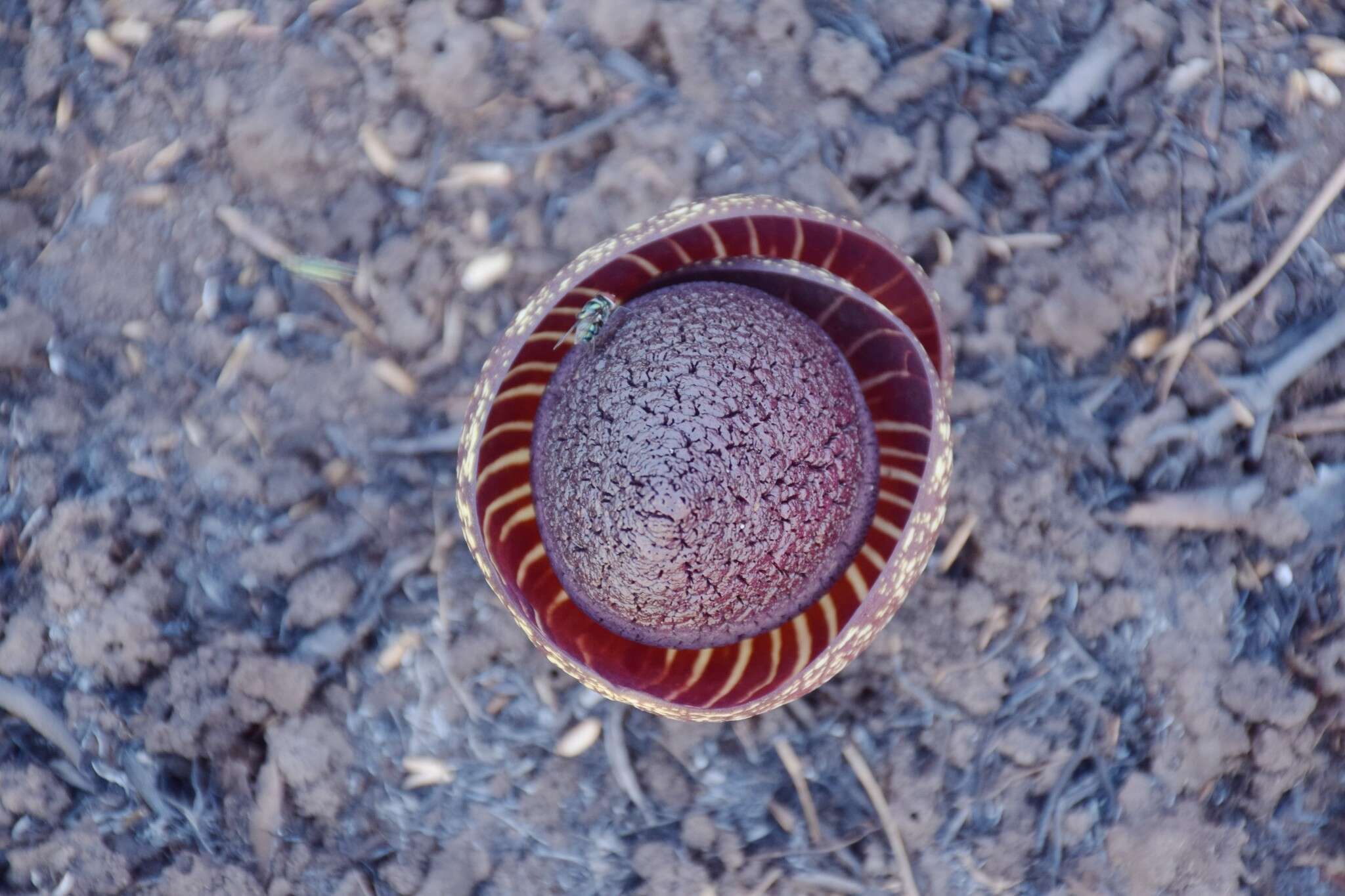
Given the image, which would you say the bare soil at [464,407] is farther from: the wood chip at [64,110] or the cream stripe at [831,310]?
the cream stripe at [831,310]

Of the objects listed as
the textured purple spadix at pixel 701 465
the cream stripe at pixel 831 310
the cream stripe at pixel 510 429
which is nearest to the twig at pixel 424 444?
the cream stripe at pixel 510 429

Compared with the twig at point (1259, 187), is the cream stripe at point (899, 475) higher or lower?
lower

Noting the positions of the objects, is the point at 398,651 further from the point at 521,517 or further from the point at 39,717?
the point at 39,717

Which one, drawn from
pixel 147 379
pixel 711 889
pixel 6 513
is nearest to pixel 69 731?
pixel 6 513

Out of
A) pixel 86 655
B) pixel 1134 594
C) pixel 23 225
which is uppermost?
pixel 23 225

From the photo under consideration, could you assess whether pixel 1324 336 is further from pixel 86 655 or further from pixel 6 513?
pixel 6 513

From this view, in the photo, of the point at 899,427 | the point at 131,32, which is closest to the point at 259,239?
the point at 131,32
